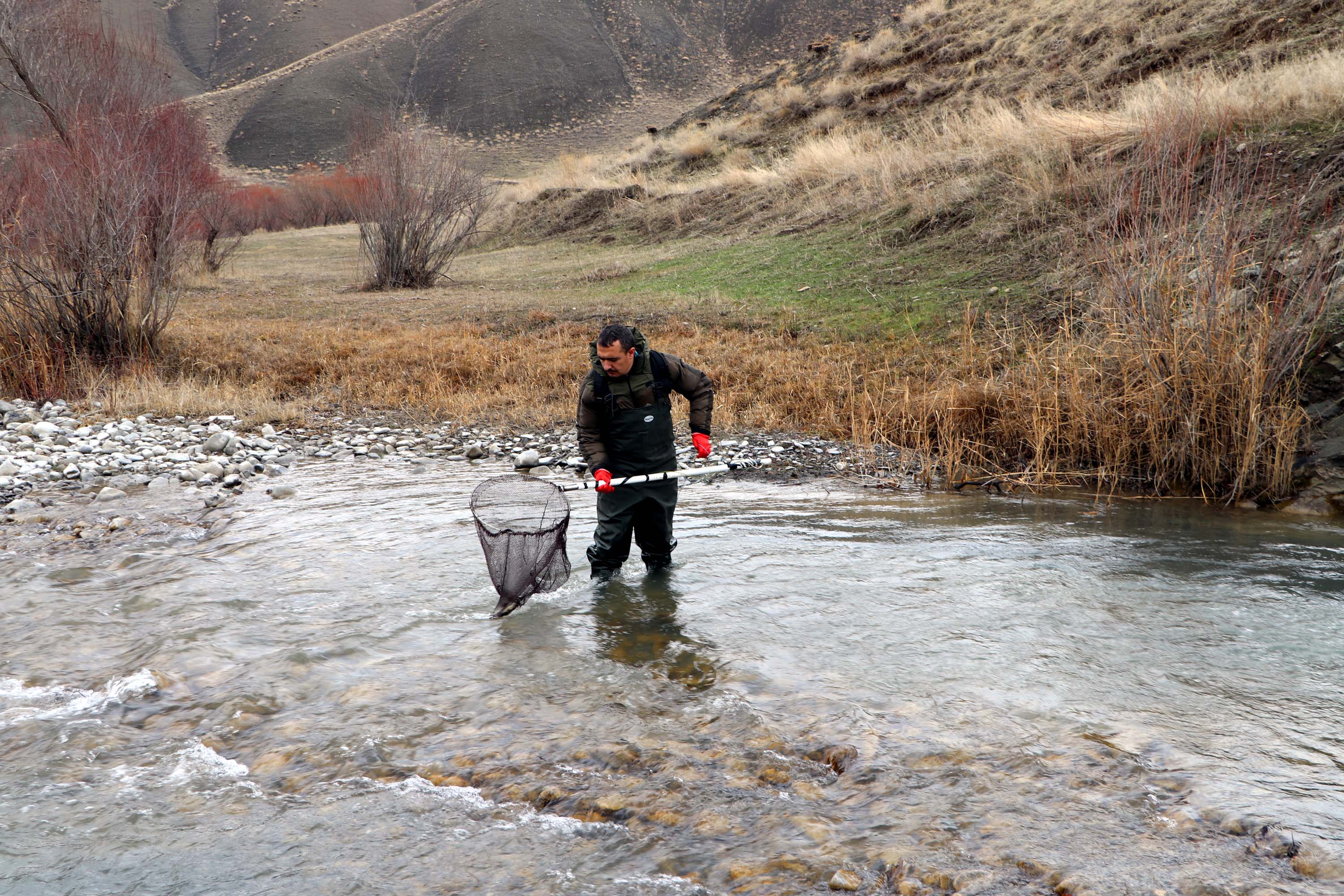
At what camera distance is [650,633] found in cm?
574

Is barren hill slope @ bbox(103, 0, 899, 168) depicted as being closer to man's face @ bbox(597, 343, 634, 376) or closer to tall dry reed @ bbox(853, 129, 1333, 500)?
tall dry reed @ bbox(853, 129, 1333, 500)

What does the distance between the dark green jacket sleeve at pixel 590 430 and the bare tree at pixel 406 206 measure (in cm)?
1990

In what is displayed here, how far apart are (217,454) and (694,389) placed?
6419 millimetres

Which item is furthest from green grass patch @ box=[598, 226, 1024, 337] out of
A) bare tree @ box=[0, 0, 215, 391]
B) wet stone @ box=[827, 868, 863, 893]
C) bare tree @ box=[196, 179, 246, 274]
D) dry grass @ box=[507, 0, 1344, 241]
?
bare tree @ box=[196, 179, 246, 274]

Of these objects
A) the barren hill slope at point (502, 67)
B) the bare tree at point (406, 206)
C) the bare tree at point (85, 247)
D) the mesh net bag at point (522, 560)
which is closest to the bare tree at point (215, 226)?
the bare tree at point (406, 206)

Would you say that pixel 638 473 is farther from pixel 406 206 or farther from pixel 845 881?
pixel 406 206

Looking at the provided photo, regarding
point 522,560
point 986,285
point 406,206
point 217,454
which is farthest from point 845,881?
point 406,206

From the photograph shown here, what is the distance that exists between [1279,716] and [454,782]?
375 centimetres

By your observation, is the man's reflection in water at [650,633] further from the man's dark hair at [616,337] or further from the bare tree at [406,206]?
the bare tree at [406,206]

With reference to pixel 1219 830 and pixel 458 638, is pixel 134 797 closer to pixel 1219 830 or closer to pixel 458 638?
pixel 458 638

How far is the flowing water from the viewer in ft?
11.7

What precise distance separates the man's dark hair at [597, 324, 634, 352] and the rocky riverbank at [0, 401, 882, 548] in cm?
363

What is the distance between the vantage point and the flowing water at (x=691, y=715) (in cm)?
355

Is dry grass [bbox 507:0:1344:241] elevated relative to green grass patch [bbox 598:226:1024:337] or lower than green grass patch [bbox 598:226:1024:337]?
elevated
